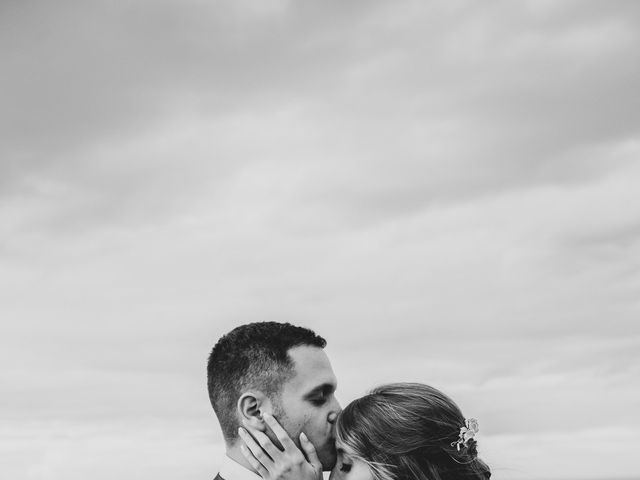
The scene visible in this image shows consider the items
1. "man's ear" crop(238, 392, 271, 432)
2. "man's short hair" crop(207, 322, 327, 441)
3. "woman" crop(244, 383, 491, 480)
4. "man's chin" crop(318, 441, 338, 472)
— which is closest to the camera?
"woman" crop(244, 383, 491, 480)

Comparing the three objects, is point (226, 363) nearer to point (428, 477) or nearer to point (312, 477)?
point (312, 477)

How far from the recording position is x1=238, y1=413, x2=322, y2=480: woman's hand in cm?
737

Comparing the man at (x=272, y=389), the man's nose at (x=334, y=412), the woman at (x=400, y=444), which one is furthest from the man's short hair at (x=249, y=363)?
the man's nose at (x=334, y=412)

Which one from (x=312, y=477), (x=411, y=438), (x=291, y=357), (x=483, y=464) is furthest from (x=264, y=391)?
(x=483, y=464)

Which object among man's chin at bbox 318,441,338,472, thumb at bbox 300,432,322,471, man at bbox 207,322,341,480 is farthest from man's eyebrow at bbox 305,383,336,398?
man's chin at bbox 318,441,338,472

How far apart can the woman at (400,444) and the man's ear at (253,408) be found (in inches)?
5.9

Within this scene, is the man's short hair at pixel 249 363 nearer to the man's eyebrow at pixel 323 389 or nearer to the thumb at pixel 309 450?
the man's eyebrow at pixel 323 389

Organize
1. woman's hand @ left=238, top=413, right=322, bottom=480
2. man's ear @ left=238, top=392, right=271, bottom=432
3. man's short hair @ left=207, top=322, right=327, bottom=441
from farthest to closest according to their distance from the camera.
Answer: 1. man's short hair @ left=207, top=322, right=327, bottom=441
2. man's ear @ left=238, top=392, right=271, bottom=432
3. woman's hand @ left=238, top=413, right=322, bottom=480

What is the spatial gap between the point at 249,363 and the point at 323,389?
0.73m

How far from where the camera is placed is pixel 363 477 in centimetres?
758

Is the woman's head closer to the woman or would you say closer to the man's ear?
the woman

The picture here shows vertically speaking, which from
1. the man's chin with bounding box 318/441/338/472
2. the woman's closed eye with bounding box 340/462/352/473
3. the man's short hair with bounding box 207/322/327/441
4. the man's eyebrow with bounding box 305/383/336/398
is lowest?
the woman's closed eye with bounding box 340/462/352/473

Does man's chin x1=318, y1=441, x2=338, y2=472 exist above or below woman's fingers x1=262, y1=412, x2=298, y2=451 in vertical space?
below

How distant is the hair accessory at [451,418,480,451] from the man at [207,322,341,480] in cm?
120
